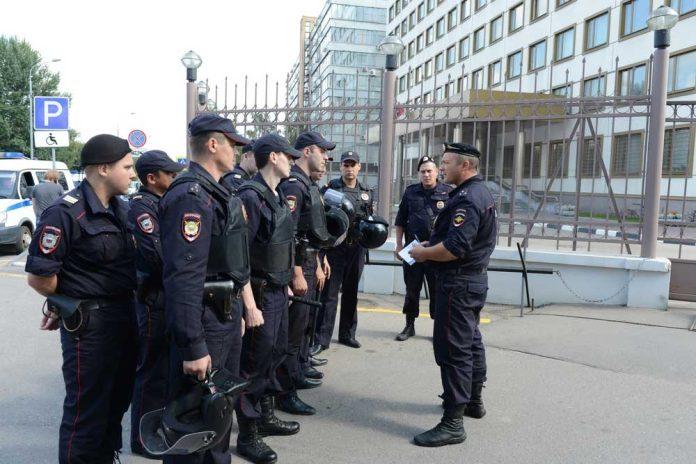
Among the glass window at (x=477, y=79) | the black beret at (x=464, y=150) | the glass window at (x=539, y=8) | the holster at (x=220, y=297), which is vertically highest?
the glass window at (x=539, y=8)

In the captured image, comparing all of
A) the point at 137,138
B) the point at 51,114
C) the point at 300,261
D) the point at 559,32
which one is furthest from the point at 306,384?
the point at 559,32

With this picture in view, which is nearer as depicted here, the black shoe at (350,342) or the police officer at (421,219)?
the black shoe at (350,342)

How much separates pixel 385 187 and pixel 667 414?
4.42m

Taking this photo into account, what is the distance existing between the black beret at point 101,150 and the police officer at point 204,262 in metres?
0.39

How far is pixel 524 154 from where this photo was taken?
6988 millimetres

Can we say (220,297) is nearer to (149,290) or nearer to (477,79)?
(149,290)

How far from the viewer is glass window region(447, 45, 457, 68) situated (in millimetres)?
42031

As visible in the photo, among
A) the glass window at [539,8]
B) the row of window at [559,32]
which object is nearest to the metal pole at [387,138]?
the row of window at [559,32]

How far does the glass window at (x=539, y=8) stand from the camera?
1190 inches

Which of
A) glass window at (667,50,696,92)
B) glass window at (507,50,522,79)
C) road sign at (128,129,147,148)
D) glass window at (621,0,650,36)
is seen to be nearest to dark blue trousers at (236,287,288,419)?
road sign at (128,129,147,148)

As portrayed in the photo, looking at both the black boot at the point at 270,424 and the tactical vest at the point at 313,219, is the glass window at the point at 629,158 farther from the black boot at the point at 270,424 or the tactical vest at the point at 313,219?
the black boot at the point at 270,424

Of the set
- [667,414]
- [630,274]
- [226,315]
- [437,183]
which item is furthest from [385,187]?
[226,315]

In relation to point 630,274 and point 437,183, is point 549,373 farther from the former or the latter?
point 630,274

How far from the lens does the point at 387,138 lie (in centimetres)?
734
